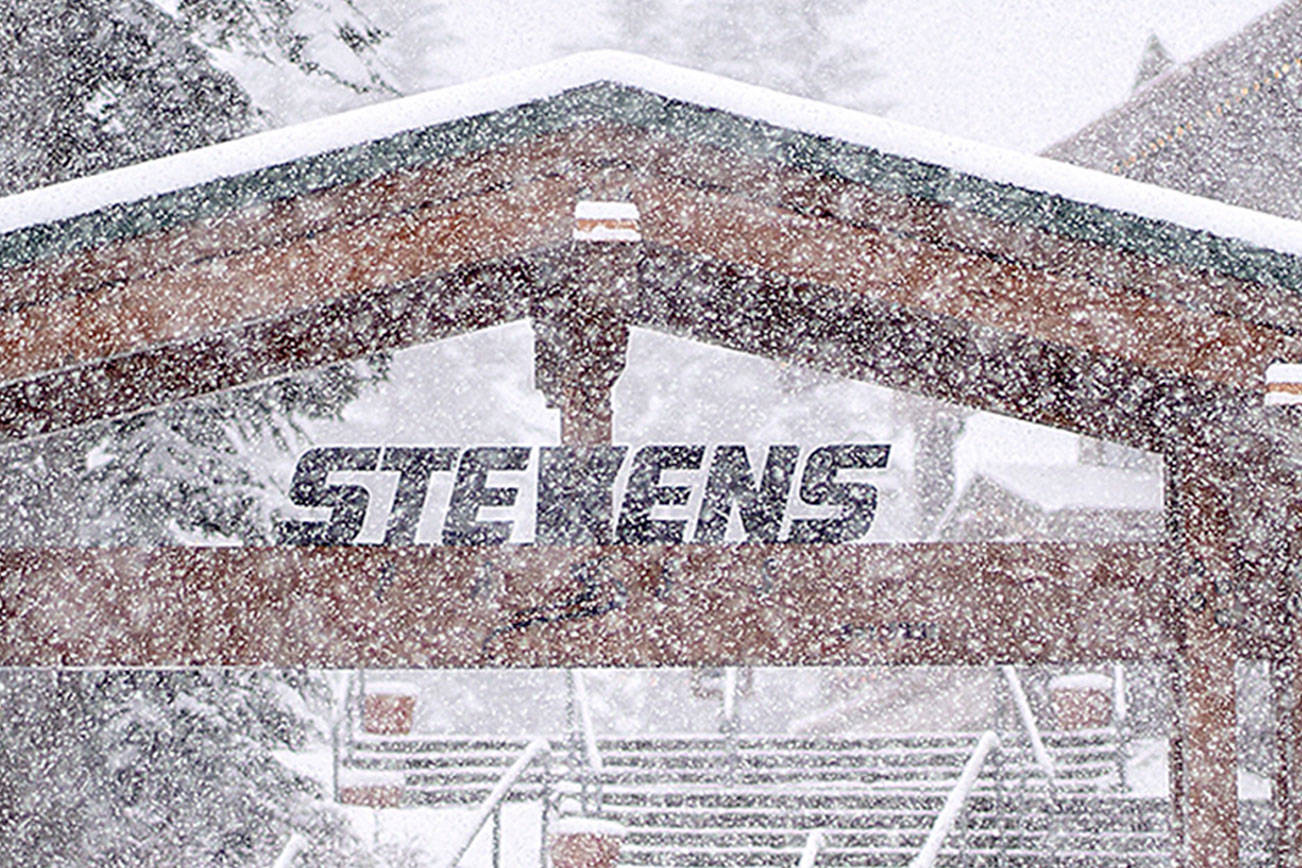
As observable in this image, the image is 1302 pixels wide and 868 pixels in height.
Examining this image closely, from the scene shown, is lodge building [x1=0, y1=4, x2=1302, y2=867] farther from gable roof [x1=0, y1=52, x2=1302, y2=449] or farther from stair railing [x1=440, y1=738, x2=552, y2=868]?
stair railing [x1=440, y1=738, x2=552, y2=868]

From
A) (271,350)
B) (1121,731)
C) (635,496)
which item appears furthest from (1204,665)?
(1121,731)

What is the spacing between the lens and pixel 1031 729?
11.0m

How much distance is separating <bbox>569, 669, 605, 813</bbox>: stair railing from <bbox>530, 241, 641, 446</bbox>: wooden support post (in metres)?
4.58

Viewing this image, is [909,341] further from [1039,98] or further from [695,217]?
[1039,98]

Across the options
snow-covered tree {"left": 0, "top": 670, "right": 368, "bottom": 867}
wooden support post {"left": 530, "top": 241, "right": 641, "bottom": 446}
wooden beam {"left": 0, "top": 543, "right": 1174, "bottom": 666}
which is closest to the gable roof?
wooden support post {"left": 530, "top": 241, "right": 641, "bottom": 446}

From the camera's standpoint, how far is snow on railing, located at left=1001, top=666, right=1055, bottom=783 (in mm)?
10641

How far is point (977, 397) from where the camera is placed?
23.6 feet

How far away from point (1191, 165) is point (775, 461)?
335 inches


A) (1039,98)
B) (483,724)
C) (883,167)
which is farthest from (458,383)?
(883,167)

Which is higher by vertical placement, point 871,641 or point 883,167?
point 883,167

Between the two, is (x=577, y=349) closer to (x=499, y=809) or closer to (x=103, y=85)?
(x=499, y=809)

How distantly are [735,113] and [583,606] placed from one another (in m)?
2.35

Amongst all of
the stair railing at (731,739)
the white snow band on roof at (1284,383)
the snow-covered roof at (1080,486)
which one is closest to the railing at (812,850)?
the stair railing at (731,739)

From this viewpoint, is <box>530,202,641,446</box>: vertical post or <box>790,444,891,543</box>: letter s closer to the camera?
<box>530,202,641,446</box>: vertical post
